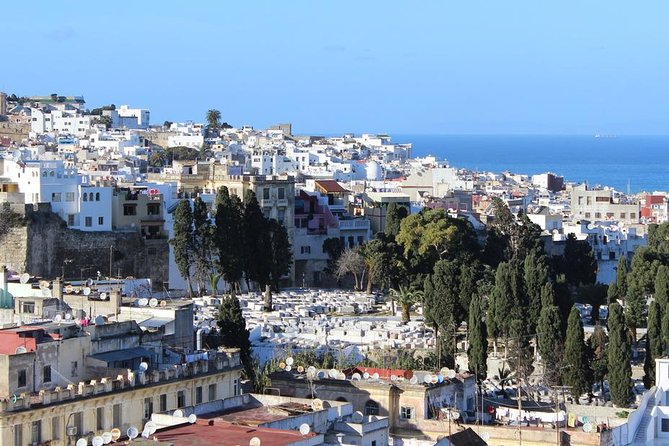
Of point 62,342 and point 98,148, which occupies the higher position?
point 98,148

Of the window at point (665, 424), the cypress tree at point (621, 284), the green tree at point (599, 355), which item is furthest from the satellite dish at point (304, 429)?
the cypress tree at point (621, 284)

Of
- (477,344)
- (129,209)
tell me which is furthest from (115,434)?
(129,209)

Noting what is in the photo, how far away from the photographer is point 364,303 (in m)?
62.4

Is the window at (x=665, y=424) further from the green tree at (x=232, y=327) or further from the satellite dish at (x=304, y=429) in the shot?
the green tree at (x=232, y=327)

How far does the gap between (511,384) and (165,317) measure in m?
11.7

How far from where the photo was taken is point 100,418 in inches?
1218

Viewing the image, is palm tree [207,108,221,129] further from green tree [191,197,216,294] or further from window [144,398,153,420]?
window [144,398,153,420]

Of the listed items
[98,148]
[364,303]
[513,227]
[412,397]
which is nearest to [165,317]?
[412,397]

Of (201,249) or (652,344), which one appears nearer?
(652,344)

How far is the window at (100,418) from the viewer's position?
30.8 metres

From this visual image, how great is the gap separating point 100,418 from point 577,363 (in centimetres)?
1847

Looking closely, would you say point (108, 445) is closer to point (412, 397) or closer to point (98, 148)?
point (412, 397)

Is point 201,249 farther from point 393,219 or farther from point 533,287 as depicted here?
point 533,287

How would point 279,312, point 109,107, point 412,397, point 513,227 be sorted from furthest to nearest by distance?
point 109,107 → point 513,227 → point 279,312 → point 412,397
